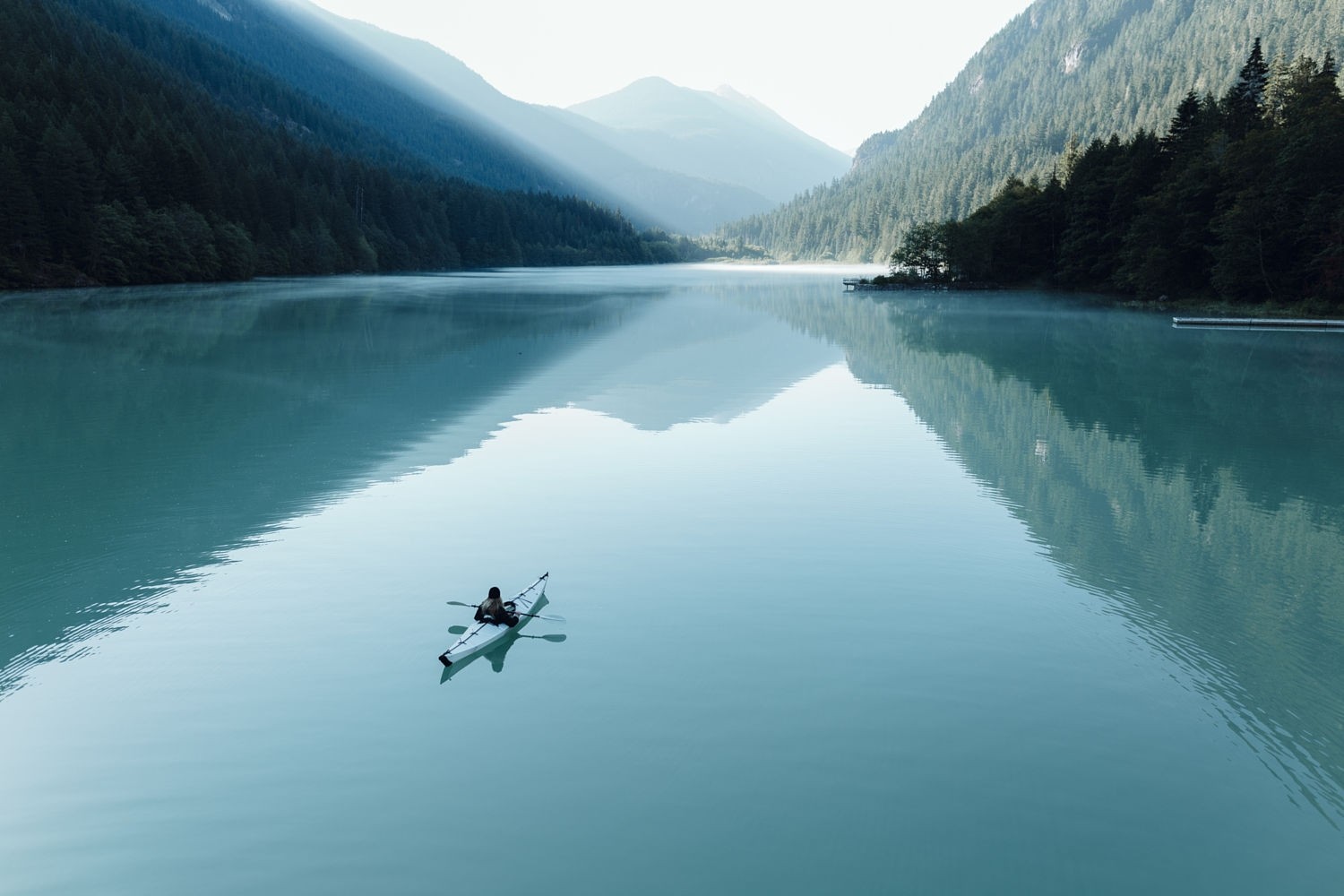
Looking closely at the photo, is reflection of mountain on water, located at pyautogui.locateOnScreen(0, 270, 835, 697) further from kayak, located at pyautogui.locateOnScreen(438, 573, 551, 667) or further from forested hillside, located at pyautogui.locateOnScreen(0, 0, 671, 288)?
forested hillside, located at pyautogui.locateOnScreen(0, 0, 671, 288)

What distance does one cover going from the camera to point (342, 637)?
12961 mm

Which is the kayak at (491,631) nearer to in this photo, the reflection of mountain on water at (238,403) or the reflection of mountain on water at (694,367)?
the reflection of mountain on water at (238,403)

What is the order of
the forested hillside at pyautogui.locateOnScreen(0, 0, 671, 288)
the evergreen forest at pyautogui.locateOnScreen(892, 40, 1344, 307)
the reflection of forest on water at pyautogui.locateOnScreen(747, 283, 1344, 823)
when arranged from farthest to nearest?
the forested hillside at pyautogui.locateOnScreen(0, 0, 671, 288), the evergreen forest at pyautogui.locateOnScreen(892, 40, 1344, 307), the reflection of forest on water at pyautogui.locateOnScreen(747, 283, 1344, 823)

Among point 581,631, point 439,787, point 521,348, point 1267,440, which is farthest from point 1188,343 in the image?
point 439,787

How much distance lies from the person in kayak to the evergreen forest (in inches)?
2773

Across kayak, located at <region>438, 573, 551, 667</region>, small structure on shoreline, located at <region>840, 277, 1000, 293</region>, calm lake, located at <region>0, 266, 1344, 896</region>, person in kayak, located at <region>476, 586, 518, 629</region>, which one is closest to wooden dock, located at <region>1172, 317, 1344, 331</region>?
calm lake, located at <region>0, 266, 1344, 896</region>

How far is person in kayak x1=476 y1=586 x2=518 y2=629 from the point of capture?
12.8 metres

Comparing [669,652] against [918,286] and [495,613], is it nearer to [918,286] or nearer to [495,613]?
[495,613]

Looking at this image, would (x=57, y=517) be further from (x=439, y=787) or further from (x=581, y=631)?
(x=439, y=787)

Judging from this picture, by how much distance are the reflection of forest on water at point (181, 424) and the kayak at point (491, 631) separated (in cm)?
561

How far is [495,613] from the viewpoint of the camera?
42.1ft

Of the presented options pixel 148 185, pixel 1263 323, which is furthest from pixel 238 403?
pixel 148 185

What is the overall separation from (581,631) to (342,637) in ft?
11.8

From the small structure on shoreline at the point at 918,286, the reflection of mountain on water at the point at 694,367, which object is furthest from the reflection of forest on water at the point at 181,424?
the small structure on shoreline at the point at 918,286
